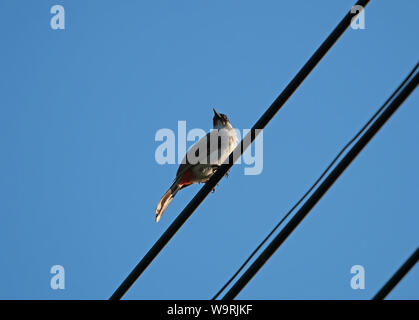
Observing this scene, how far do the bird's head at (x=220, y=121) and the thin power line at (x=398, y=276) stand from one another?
5633 millimetres

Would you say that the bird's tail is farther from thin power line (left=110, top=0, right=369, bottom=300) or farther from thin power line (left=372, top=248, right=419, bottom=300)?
thin power line (left=372, top=248, right=419, bottom=300)

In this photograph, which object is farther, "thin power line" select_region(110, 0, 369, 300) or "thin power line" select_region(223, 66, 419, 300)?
"thin power line" select_region(110, 0, 369, 300)

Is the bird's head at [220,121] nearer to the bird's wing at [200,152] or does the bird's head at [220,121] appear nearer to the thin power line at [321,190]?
the bird's wing at [200,152]

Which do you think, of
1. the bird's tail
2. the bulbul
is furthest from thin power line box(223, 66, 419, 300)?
the bulbul

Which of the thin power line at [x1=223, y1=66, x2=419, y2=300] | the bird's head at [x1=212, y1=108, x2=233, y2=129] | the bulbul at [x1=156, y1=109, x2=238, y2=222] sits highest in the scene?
the bird's head at [x1=212, y1=108, x2=233, y2=129]

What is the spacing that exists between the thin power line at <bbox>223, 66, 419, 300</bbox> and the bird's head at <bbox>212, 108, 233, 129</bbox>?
5159mm

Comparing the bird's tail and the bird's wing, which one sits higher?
the bird's wing

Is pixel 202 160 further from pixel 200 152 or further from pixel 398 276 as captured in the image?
pixel 398 276

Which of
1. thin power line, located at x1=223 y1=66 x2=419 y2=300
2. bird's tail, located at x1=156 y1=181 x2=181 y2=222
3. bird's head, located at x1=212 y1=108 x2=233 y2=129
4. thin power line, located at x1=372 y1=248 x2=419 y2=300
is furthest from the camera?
bird's head, located at x1=212 y1=108 x2=233 y2=129

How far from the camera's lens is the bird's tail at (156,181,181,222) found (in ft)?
23.1

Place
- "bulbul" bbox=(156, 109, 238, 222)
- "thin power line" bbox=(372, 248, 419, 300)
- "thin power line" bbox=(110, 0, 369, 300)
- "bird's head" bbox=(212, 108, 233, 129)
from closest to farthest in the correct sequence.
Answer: "thin power line" bbox=(372, 248, 419, 300) < "thin power line" bbox=(110, 0, 369, 300) < "bulbul" bbox=(156, 109, 238, 222) < "bird's head" bbox=(212, 108, 233, 129)
